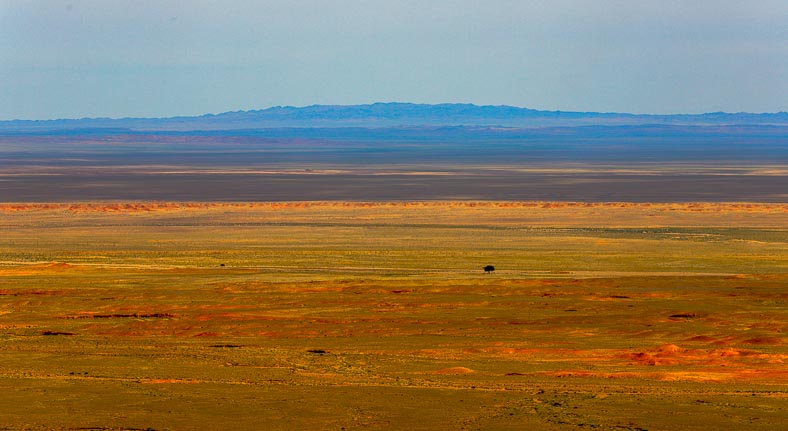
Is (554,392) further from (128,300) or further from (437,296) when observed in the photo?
(128,300)

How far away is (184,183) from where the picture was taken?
97.2m

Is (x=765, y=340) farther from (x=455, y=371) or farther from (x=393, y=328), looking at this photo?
(x=393, y=328)

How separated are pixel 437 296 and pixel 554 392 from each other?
13540 millimetres

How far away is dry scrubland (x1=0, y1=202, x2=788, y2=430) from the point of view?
20641mm

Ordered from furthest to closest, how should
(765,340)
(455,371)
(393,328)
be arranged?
(393,328) < (765,340) < (455,371)

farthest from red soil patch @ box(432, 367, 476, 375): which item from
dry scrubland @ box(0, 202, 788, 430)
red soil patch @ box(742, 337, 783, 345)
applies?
red soil patch @ box(742, 337, 783, 345)

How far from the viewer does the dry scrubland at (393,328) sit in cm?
2064

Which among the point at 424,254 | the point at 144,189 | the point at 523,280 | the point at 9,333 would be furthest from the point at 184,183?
the point at 9,333

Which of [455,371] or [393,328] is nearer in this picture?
[455,371]

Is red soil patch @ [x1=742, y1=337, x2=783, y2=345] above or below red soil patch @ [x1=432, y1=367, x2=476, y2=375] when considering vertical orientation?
below

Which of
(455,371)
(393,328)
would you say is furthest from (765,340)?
(393,328)

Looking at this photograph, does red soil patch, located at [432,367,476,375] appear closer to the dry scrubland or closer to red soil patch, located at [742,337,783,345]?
the dry scrubland

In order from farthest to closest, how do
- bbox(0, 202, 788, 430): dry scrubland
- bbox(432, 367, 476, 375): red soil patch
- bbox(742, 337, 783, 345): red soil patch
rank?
bbox(742, 337, 783, 345): red soil patch < bbox(432, 367, 476, 375): red soil patch < bbox(0, 202, 788, 430): dry scrubland

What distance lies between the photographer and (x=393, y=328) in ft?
98.8
